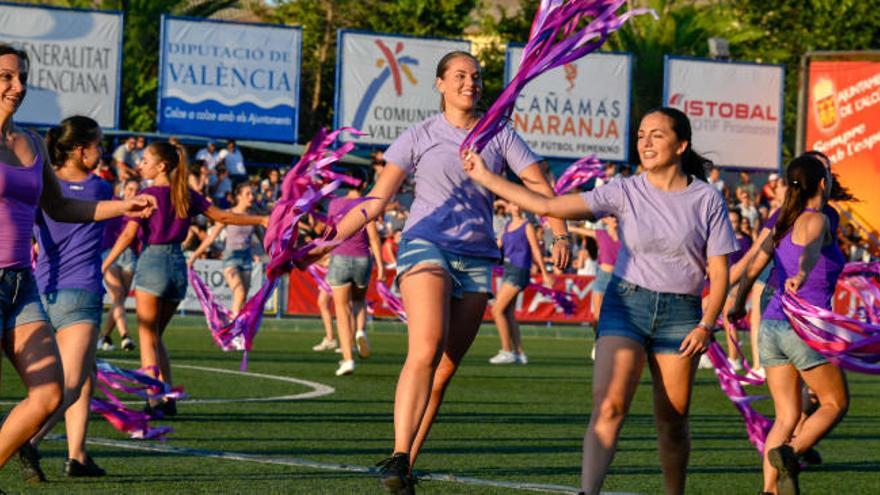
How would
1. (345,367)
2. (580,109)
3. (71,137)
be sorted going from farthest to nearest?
(580,109) → (345,367) → (71,137)

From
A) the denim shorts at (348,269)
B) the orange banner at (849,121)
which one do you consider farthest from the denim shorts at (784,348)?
the orange banner at (849,121)

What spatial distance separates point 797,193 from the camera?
928 cm

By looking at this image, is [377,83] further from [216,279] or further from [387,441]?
[387,441]

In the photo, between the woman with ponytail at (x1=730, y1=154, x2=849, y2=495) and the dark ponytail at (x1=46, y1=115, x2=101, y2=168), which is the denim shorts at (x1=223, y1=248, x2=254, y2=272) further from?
the woman with ponytail at (x1=730, y1=154, x2=849, y2=495)

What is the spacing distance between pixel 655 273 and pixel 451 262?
1218 mm

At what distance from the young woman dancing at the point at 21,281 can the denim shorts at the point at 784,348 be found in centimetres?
375

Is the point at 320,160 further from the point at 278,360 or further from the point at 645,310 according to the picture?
the point at 278,360

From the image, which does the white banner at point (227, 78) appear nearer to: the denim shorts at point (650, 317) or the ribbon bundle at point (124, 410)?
the ribbon bundle at point (124, 410)

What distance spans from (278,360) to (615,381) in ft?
41.8

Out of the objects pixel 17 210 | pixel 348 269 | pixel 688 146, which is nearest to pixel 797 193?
pixel 688 146

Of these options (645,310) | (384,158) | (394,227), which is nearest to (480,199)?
(384,158)

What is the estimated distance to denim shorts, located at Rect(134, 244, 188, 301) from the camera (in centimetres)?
1238

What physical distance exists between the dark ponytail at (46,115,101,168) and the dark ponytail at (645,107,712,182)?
126 inches

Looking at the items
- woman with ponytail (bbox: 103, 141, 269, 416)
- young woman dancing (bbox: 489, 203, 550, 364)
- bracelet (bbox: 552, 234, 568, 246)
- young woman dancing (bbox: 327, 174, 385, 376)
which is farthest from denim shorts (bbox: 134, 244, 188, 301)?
young woman dancing (bbox: 489, 203, 550, 364)
